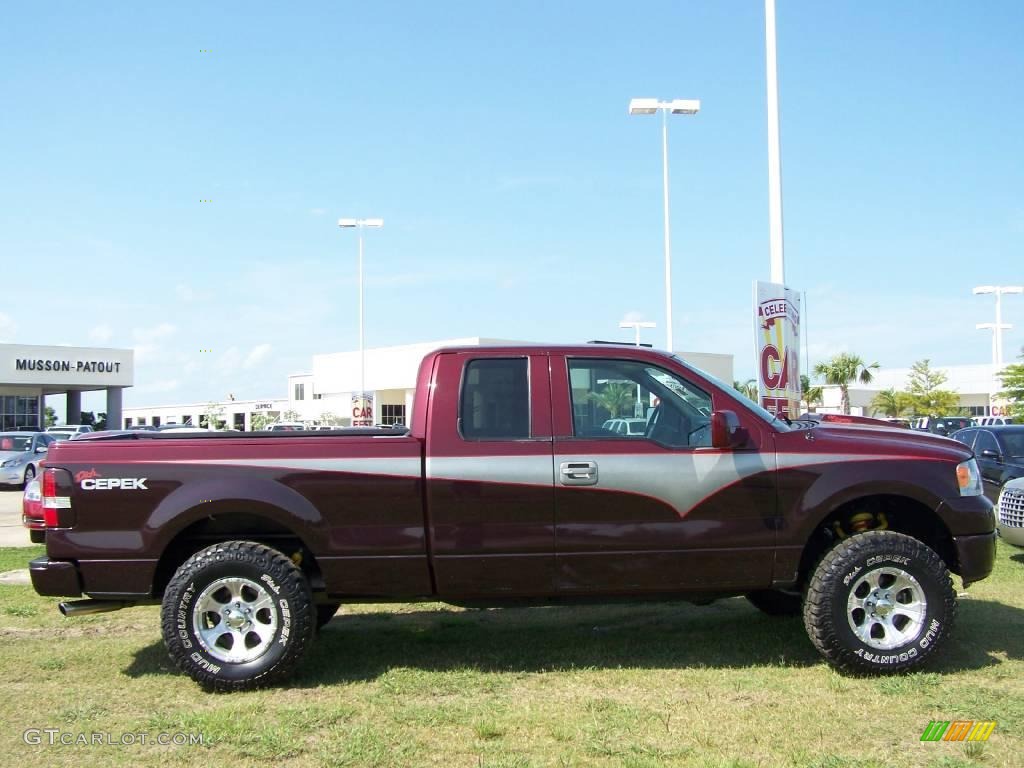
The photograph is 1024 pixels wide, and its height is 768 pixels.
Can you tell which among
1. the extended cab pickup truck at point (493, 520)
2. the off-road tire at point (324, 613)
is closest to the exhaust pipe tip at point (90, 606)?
the extended cab pickup truck at point (493, 520)

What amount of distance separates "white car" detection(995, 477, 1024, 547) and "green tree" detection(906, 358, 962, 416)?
50603 mm

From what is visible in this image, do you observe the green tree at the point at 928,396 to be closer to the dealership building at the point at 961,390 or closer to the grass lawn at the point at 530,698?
the dealership building at the point at 961,390

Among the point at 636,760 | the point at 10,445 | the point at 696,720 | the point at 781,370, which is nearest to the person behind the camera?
the point at 636,760

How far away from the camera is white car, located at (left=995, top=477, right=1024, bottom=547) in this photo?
31.9 feet

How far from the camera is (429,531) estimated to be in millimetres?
5586

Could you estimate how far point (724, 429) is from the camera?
557 cm

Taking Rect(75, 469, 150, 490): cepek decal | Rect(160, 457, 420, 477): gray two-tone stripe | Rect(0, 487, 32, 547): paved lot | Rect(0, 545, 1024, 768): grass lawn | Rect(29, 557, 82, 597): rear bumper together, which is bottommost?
Rect(0, 487, 32, 547): paved lot

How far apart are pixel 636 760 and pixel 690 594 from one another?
163cm

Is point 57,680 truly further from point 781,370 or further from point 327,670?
point 781,370

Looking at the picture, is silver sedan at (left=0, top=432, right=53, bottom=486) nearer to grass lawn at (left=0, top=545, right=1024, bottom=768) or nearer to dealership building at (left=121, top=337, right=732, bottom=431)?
grass lawn at (left=0, top=545, right=1024, bottom=768)

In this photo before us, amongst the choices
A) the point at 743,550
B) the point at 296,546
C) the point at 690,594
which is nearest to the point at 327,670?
the point at 296,546

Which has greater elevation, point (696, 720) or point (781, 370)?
point (781, 370)

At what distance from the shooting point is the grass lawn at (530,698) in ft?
14.8
